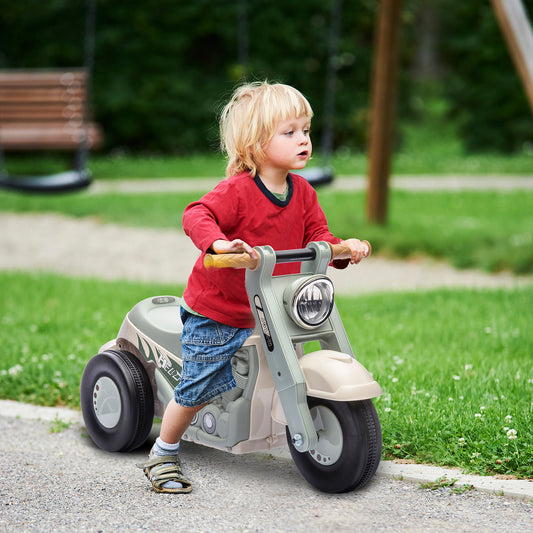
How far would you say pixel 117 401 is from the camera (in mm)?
3590

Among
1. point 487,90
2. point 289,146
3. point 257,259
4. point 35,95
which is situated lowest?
point 257,259

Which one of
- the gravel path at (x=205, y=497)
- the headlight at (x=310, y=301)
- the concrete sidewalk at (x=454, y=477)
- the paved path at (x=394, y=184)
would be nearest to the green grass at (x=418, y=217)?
the paved path at (x=394, y=184)

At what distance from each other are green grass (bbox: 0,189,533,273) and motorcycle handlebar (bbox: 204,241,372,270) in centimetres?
542

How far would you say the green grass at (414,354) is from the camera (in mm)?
3551

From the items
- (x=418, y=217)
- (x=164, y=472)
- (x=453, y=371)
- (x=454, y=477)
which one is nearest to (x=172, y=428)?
(x=164, y=472)

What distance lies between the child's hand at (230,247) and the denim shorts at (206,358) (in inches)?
13.9

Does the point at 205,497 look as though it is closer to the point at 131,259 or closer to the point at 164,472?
the point at 164,472

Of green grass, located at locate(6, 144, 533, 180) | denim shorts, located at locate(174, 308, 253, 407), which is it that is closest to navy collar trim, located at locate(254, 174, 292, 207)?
denim shorts, located at locate(174, 308, 253, 407)

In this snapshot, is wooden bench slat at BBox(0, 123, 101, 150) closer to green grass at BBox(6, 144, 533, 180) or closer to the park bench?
the park bench

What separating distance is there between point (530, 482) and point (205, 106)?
53.2 ft

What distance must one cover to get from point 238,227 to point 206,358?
47 centimetres

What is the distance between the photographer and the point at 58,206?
1143 cm

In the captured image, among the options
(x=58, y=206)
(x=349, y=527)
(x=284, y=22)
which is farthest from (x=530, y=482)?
(x=284, y=22)

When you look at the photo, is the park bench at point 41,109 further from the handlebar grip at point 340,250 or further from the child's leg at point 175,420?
the handlebar grip at point 340,250
